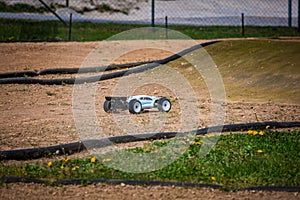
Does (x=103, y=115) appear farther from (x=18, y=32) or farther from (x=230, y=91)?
(x=18, y=32)

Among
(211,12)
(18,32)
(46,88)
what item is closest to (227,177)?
(46,88)

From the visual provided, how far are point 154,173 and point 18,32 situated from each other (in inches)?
465

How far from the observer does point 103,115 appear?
29.1 feet

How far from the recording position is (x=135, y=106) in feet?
28.7

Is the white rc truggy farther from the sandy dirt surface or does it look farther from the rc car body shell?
the sandy dirt surface

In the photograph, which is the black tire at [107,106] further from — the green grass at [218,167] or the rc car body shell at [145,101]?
the green grass at [218,167]

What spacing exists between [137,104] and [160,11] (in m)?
17.4

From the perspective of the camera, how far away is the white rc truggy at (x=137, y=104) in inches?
345

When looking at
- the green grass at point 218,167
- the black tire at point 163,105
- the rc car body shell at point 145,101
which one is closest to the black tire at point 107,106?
the rc car body shell at point 145,101

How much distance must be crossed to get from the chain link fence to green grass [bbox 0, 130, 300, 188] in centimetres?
1469

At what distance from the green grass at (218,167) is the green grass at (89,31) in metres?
9.51

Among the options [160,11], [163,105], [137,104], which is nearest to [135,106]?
[137,104]

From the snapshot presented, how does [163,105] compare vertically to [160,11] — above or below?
below

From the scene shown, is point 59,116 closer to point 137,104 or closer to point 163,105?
point 137,104
